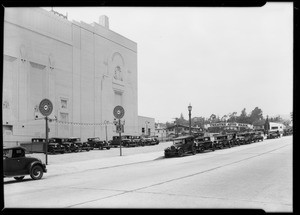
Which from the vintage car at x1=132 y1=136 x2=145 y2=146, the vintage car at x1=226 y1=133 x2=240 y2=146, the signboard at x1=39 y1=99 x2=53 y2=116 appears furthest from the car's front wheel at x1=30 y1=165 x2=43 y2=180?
the vintage car at x1=132 y1=136 x2=145 y2=146

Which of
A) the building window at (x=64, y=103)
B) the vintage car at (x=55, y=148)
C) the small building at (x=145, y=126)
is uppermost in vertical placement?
the building window at (x=64, y=103)

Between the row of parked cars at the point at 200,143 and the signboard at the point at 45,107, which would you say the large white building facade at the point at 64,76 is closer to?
the signboard at the point at 45,107

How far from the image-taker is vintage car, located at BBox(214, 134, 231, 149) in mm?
33375

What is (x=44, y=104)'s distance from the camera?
1738 centimetres

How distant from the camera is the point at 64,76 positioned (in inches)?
1743

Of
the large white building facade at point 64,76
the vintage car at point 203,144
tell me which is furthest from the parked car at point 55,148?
the vintage car at point 203,144

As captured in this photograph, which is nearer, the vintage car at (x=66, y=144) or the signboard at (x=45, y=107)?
the signboard at (x=45, y=107)

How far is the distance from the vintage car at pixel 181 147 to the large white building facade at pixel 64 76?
15012mm

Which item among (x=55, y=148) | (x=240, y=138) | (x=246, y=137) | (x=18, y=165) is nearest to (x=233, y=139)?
(x=240, y=138)

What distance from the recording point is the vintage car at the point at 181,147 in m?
24.7

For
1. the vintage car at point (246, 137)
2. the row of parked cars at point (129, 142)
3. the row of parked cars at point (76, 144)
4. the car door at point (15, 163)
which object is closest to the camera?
the car door at point (15, 163)

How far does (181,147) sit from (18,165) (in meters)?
14.6
